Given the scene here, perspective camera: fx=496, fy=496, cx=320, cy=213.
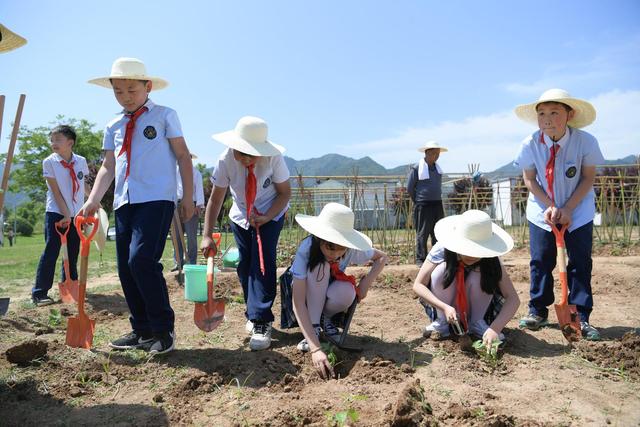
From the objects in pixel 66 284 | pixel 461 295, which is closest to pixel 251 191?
pixel 461 295

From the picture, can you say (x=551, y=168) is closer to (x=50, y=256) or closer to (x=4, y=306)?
(x=4, y=306)

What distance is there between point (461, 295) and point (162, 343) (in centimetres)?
176

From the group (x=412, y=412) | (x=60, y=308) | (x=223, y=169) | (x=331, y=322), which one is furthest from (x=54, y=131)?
(x=412, y=412)

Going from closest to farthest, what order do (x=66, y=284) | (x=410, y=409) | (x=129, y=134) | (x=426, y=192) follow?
(x=410, y=409) < (x=129, y=134) < (x=66, y=284) < (x=426, y=192)

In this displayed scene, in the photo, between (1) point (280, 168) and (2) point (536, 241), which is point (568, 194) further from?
(1) point (280, 168)

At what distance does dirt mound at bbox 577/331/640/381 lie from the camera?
2473mm

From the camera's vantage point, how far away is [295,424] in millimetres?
1955

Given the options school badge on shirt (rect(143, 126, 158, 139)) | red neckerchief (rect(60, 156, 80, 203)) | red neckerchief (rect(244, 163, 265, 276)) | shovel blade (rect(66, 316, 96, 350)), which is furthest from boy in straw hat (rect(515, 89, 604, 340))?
red neckerchief (rect(60, 156, 80, 203))

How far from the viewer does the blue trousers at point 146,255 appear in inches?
107

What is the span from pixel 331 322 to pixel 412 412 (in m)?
1.27

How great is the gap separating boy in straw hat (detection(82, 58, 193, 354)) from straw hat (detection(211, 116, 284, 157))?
0.27 meters

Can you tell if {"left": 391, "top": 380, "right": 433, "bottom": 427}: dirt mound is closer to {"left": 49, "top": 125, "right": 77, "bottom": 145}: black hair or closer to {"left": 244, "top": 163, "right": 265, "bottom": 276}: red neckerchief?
{"left": 244, "top": 163, "right": 265, "bottom": 276}: red neckerchief

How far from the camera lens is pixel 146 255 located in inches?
107

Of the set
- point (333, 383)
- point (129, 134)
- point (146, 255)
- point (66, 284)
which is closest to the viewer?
point (333, 383)
